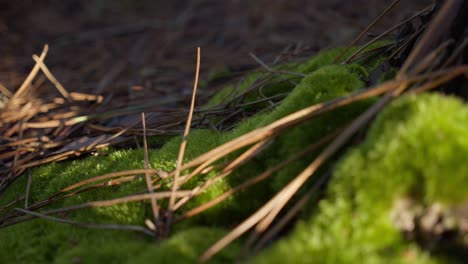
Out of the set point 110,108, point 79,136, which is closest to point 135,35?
point 110,108

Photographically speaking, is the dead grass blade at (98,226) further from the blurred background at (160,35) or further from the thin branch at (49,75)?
the blurred background at (160,35)

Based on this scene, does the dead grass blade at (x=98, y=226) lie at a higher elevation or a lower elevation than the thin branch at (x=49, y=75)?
lower

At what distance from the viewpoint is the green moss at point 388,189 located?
1.10m

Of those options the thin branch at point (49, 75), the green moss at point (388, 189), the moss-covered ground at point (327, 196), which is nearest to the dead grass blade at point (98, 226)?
the moss-covered ground at point (327, 196)

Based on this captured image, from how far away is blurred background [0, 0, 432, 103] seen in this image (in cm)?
462

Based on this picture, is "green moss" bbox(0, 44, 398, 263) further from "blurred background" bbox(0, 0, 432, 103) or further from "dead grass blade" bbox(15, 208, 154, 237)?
"blurred background" bbox(0, 0, 432, 103)

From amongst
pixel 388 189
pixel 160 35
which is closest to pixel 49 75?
pixel 388 189

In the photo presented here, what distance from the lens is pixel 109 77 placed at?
15.7 ft

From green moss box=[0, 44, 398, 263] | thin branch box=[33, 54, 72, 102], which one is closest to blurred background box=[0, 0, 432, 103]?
thin branch box=[33, 54, 72, 102]

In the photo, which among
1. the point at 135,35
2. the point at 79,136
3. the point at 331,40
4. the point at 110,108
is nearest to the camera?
the point at 79,136

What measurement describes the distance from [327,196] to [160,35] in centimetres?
576

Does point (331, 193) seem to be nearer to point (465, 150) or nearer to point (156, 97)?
point (465, 150)

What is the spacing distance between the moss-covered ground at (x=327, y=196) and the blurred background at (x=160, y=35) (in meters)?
2.05

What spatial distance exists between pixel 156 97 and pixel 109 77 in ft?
4.14
